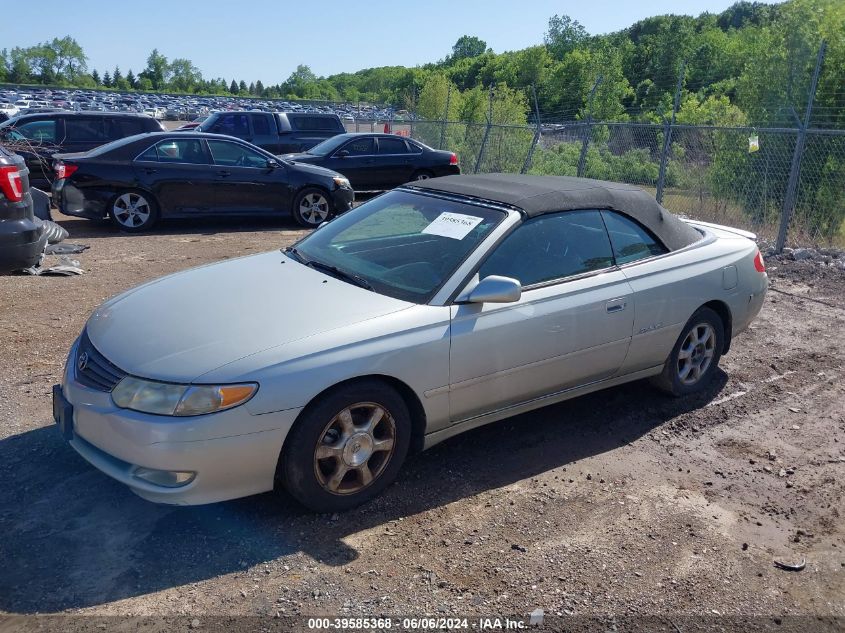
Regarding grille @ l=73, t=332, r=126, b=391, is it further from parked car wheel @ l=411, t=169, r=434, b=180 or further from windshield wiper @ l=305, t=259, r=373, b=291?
parked car wheel @ l=411, t=169, r=434, b=180

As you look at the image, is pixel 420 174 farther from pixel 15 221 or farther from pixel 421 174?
pixel 15 221

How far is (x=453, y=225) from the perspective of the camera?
14.4ft

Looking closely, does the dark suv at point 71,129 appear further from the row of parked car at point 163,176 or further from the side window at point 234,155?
the side window at point 234,155

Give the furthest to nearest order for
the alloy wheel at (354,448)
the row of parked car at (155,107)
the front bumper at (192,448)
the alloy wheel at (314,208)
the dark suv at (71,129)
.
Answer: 1. the row of parked car at (155,107)
2. the dark suv at (71,129)
3. the alloy wheel at (314,208)
4. the alloy wheel at (354,448)
5. the front bumper at (192,448)

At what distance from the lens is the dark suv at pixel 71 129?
14047 millimetres

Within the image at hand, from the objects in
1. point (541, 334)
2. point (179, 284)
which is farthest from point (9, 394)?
point (541, 334)

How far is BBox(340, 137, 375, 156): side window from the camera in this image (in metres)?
15.4

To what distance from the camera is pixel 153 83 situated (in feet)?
458

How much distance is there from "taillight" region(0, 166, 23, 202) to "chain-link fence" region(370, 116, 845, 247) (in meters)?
8.82

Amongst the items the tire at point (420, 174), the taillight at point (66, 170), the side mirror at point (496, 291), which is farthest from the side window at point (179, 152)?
the side mirror at point (496, 291)

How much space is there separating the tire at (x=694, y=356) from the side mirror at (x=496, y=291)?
171cm

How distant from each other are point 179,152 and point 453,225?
806 cm

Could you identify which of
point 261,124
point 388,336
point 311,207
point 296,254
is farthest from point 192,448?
point 261,124

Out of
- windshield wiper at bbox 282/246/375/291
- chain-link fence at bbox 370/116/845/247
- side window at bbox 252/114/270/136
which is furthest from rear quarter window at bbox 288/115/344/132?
windshield wiper at bbox 282/246/375/291
